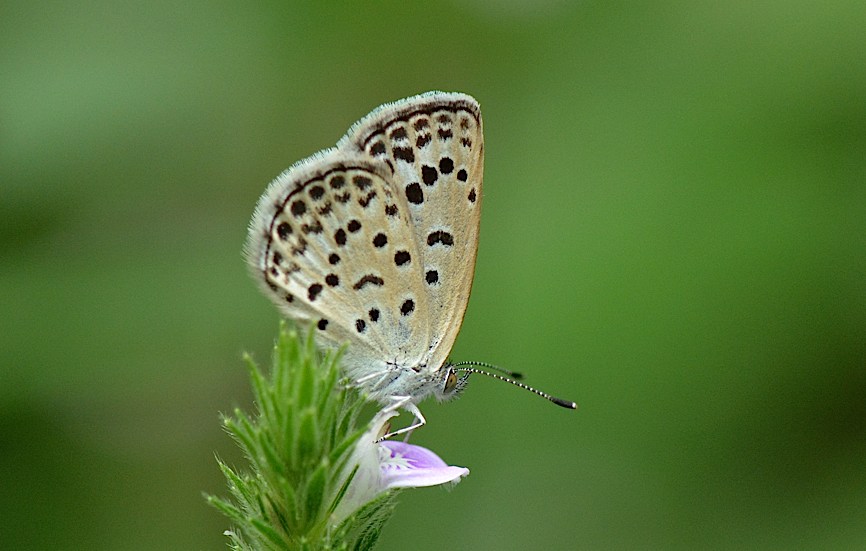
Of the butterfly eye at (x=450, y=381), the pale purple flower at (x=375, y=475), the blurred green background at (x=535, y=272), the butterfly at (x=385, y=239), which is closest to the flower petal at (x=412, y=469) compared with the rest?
the pale purple flower at (x=375, y=475)

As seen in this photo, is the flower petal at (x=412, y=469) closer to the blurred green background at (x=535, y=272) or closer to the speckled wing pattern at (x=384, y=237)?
the speckled wing pattern at (x=384, y=237)

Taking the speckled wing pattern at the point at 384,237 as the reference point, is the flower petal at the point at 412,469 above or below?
below

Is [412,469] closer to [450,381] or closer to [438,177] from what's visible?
[450,381]

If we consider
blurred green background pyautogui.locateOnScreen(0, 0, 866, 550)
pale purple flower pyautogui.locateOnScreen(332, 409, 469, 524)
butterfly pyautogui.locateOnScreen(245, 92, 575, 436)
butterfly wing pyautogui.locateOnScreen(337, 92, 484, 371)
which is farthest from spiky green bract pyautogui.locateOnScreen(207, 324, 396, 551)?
blurred green background pyautogui.locateOnScreen(0, 0, 866, 550)

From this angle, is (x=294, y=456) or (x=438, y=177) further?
(x=438, y=177)

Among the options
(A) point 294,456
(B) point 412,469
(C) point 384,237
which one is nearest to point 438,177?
(C) point 384,237

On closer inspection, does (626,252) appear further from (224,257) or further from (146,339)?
(146,339)

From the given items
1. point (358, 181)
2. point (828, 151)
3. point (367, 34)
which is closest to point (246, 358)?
point (358, 181)
